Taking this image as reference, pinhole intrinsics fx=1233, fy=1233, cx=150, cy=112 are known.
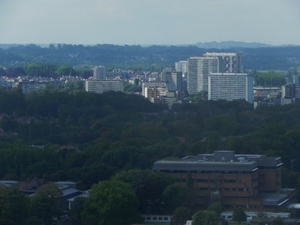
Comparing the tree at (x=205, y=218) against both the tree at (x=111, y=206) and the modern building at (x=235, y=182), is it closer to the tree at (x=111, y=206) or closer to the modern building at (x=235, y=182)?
the tree at (x=111, y=206)

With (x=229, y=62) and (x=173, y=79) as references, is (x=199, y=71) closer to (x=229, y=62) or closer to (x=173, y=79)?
(x=173, y=79)

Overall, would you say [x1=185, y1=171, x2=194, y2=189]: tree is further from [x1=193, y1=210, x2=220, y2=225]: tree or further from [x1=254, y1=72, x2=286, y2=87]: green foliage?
[x1=254, y1=72, x2=286, y2=87]: green foliage

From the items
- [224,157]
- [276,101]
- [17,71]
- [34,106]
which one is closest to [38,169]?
[224,157]

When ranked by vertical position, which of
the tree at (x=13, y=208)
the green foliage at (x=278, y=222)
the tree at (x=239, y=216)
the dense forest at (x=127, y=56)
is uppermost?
the tree at (x=13, y=208)

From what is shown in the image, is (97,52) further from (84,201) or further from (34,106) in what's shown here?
(84,201)

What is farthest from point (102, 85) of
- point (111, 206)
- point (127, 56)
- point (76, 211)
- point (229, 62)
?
point (127, 56)

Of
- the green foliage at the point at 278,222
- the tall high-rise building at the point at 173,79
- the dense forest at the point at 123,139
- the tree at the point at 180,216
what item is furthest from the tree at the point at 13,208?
the tall high-rise building at the point at 173,79
